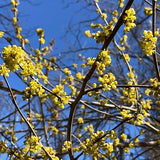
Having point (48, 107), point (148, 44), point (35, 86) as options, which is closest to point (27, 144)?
point (35, 86)

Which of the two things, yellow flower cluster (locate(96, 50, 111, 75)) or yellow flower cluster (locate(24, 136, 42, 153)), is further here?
yellow flower cluster (locate(24, 136, 42, 153))

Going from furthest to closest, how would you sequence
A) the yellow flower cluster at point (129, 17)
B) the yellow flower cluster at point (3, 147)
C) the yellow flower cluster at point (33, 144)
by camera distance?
the yellow flower cluster at point (3, 147) < the yellow flower cluster at point (33, 144) < the yellow flower cluster at point (129, 17)

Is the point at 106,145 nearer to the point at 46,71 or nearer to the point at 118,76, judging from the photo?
the point at 46,71

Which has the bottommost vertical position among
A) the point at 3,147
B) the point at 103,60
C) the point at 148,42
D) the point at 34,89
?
the point at 3,147

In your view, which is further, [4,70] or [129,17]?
[4,70]

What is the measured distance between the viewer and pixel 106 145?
2.93 m

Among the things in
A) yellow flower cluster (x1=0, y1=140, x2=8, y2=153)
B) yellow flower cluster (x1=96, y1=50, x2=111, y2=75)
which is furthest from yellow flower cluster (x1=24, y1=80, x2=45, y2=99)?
yellow flower cluster (x1=96, y1=50, x2=111, y2=75)

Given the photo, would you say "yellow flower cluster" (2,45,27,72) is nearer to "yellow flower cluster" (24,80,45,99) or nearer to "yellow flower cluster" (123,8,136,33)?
"yellow flower cluster" (24,80,45,99)

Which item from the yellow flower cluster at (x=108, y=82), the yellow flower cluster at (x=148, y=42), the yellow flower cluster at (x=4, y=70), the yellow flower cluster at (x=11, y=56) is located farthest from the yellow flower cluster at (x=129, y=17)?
the yellow flower cluster at (x=4, y=70)

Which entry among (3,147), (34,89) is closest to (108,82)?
(34,89)

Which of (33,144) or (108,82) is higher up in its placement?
(108,82)

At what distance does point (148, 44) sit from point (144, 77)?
3889 millimetres

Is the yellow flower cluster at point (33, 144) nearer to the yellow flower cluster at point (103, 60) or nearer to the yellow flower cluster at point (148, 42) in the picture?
the yellow flower cluster at point (103, 60)

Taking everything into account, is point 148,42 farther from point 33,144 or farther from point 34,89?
point 33,144
